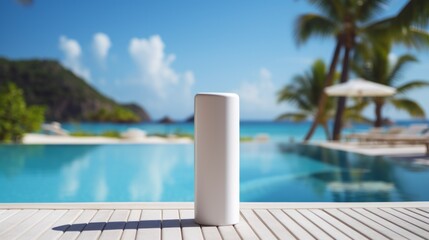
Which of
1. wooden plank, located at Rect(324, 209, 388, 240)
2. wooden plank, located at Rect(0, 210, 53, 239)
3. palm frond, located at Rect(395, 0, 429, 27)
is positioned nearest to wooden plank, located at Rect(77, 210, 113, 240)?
wooden plank, located at Rect(0, 210, 53, 239)

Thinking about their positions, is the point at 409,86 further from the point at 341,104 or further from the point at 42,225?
the point at 42,225

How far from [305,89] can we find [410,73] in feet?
74.3

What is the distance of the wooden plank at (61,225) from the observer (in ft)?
9.66

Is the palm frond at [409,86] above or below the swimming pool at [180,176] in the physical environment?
above

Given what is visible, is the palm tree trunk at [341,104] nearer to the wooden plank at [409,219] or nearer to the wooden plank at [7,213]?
the wooden plank at [409,219]

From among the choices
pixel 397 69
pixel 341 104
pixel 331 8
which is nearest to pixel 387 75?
pixel 397 69

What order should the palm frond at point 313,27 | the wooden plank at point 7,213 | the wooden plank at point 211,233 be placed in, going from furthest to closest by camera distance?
the palm frond at point 313,27 → the wooden plank at point 7,213 → the wooden plank at point 211,233

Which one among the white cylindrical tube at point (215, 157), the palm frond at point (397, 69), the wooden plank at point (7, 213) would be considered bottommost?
the wooden plank at point (7, 213)

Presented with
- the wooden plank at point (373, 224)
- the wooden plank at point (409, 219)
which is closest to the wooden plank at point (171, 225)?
the wooden plank at point (373, 224)

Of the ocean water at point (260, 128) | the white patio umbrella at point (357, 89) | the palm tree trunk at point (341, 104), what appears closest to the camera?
the white patio umbrella at point (357, 89)

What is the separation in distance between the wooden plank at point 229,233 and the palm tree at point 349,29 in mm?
11458

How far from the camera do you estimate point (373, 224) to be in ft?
10.7

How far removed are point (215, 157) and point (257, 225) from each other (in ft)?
1.69

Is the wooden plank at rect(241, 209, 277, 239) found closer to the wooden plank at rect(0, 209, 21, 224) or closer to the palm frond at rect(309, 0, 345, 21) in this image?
the wooden plank at rect(0, 209, 21, 224)
